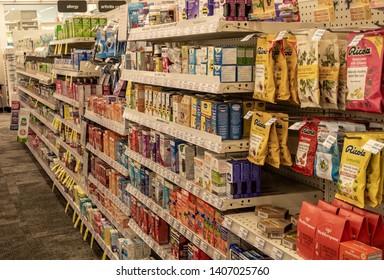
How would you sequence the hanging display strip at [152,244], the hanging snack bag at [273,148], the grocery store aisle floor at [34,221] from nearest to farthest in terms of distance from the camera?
the hanging snack bag at [273,148] < the hanging display strip at [152,244] < the grocery store aisle floor at [34,221]

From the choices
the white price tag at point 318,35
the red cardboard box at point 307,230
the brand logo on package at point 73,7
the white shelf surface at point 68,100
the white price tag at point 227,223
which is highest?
the brand logo on package at point 73,7

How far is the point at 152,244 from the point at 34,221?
2.95 m

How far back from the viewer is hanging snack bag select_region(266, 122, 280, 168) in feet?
8.42

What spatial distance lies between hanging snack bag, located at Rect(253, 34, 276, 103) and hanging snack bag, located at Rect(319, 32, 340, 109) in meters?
0.28

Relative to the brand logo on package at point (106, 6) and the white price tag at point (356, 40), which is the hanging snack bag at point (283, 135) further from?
the brand logo on package at point (106, 6)

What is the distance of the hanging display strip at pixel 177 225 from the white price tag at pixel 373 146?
1.22 metres

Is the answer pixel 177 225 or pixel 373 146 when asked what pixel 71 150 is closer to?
pixel 177 225

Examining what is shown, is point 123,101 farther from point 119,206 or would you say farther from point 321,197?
point 321,197

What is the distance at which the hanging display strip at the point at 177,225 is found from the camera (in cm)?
302

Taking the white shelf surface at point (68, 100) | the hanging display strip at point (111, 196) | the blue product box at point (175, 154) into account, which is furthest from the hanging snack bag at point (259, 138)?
the white shelf surface at point (68, 100)

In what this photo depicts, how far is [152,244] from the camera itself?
404 centimetres

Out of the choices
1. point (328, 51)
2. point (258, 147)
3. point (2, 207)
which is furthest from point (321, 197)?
point (2, 207)

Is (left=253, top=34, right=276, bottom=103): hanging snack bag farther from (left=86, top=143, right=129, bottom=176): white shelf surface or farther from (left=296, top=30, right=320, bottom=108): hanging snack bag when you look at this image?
(left=86, top=143, right=129, bottom=176): white shelf surface

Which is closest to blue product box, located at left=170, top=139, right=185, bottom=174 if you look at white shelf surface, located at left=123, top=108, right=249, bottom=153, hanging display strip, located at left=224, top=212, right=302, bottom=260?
white shelf surface, located at left=123, top=108, right=249, bottom=153
